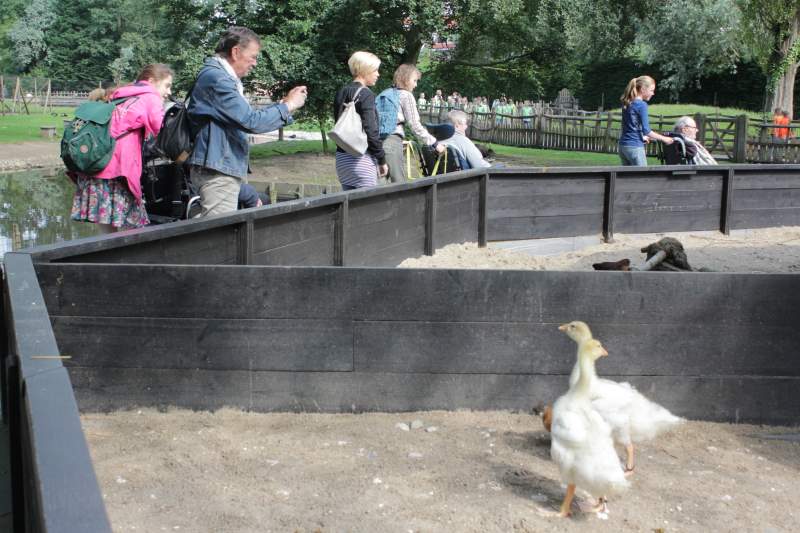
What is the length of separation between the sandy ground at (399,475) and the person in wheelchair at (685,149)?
8488 mm

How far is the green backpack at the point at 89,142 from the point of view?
A: 6383 millimetres

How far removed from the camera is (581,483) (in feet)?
12.2

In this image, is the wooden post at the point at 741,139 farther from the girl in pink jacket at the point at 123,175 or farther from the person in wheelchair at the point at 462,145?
the girl in pink jacket at the point at 123,175

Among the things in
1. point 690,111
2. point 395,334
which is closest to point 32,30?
point 690,111

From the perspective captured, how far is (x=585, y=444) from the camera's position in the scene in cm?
368

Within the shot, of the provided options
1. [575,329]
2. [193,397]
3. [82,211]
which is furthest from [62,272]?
[575,329]

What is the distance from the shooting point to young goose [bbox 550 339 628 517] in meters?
3.66

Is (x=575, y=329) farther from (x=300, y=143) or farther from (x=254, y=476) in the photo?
(x=300, y=143)

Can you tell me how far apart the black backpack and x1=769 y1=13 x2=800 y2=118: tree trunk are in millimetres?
39427

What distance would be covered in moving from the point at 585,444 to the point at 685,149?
10156 mm

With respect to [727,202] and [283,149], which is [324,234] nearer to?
[727,202]

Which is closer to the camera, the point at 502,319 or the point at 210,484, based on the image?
the point at 210,484

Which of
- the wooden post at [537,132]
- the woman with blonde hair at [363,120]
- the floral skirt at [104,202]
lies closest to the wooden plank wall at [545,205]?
the woman with blonde hair at [363,120]

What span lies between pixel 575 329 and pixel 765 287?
1.60 m
